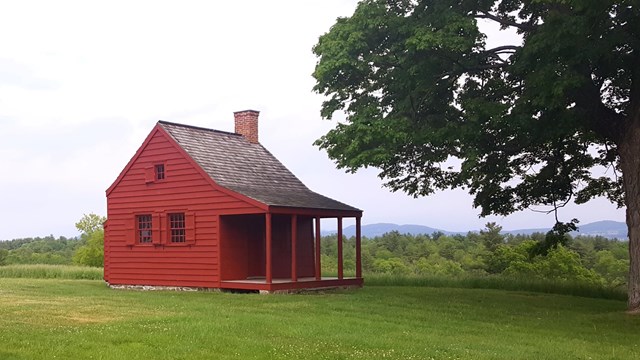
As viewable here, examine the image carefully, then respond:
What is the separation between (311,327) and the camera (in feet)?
48.3

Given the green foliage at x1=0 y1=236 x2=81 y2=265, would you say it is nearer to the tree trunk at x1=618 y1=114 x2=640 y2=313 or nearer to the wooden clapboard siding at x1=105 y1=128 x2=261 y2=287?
the wooden clapboard siding at x1=105 y1=128 x2=261 y2=287

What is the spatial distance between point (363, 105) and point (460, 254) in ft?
196

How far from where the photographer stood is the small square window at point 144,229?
93.2 ft

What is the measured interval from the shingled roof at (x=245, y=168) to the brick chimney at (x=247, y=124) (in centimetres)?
38

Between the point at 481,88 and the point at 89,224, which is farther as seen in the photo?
the point at 89,224

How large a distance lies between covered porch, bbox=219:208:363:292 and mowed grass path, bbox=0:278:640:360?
7.31 feet

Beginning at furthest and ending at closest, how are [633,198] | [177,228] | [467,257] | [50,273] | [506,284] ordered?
[467,257] → [50,273] → [506,284] → [177,228] → [633,198]

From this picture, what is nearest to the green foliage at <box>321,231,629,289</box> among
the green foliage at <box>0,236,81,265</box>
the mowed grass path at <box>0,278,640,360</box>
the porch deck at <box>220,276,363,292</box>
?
the porch deck at <box>220,276,363,292</box>

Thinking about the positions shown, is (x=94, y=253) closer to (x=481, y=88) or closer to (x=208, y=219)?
(x=208, y=219)

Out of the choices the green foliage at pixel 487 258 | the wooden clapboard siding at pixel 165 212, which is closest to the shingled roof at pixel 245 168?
the wooden clapboard siding at pixel 165 212

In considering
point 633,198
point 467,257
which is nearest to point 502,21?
point 633,198

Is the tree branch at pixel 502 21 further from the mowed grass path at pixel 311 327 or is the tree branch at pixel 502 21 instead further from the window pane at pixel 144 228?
the window pane at pixel 144 228

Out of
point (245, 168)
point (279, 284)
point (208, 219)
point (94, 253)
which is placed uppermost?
point (245, 168)

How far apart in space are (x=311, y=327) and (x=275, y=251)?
45.8ft
